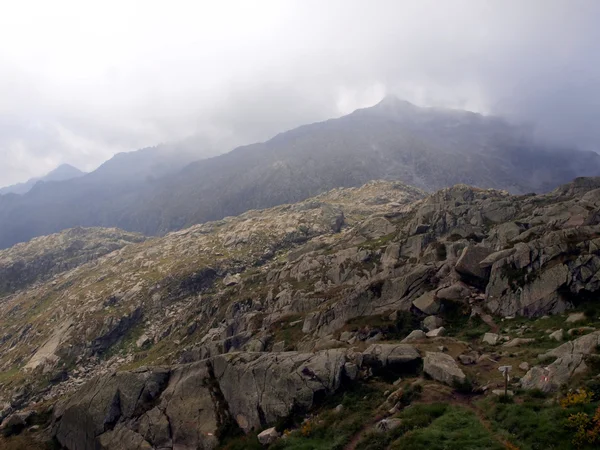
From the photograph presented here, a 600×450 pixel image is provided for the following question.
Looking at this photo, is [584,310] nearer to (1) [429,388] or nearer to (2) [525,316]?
(2) [525,316]

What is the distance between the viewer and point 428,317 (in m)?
46.8

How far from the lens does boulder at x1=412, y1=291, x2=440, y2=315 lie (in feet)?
159

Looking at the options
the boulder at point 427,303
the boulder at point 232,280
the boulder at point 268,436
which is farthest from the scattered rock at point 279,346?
the boulder at point 232,280

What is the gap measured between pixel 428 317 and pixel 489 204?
6681 centimetres

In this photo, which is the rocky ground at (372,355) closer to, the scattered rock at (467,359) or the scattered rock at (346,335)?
the scattered rock at (467,359)

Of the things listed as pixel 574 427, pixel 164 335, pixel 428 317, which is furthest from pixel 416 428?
pixel 164 335

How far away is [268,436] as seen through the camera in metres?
27.2

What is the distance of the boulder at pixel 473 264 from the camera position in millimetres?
51763

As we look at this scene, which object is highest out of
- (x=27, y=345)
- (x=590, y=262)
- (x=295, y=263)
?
(x=590, y=262)

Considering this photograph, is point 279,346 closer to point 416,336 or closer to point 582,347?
point 416,336

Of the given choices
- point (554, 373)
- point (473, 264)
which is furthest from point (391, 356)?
point (473, 264)

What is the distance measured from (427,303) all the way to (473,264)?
10.3 metres

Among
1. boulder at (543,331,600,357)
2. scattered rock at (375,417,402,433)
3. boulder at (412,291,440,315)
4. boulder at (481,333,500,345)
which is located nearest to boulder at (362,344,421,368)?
scattered rock at (375,417,402,433)

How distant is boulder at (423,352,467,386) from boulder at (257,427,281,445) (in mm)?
13598
